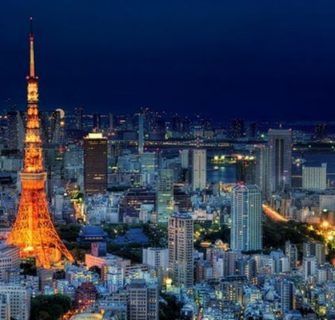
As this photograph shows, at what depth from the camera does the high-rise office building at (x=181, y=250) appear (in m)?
9.49

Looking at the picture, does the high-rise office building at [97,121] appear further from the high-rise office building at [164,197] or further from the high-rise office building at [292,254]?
the high-rise office building at [292,254]

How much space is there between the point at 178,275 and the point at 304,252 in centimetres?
185

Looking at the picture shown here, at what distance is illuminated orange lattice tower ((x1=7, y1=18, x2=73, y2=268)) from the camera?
10.2 metres

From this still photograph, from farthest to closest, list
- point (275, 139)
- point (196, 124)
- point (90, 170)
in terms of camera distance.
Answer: point (196, 124) → point (275, 139) → point (90, 170)

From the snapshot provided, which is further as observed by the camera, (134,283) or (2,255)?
(2,255)

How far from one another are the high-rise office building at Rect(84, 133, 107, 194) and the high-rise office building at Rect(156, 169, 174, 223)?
70.5 inches

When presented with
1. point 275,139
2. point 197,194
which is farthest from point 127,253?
point 275,139

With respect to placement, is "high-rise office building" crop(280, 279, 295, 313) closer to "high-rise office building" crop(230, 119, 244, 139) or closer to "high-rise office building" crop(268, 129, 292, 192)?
"high-rise office building" crop(268, 129, 292, 192)

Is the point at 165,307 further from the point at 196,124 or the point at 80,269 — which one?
the point at 196,124

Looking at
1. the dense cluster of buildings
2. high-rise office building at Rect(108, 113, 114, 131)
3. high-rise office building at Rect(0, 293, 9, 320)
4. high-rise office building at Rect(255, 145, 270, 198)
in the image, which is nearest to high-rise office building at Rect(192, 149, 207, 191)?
the dense cluster of buildings

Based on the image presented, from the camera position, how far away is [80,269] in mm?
9508

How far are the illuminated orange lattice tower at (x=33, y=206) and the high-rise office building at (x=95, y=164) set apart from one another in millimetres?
6399

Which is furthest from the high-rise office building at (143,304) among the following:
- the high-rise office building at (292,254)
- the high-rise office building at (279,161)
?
the high-rise office building at (279,161)

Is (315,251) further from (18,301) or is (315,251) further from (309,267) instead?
(18,301)
